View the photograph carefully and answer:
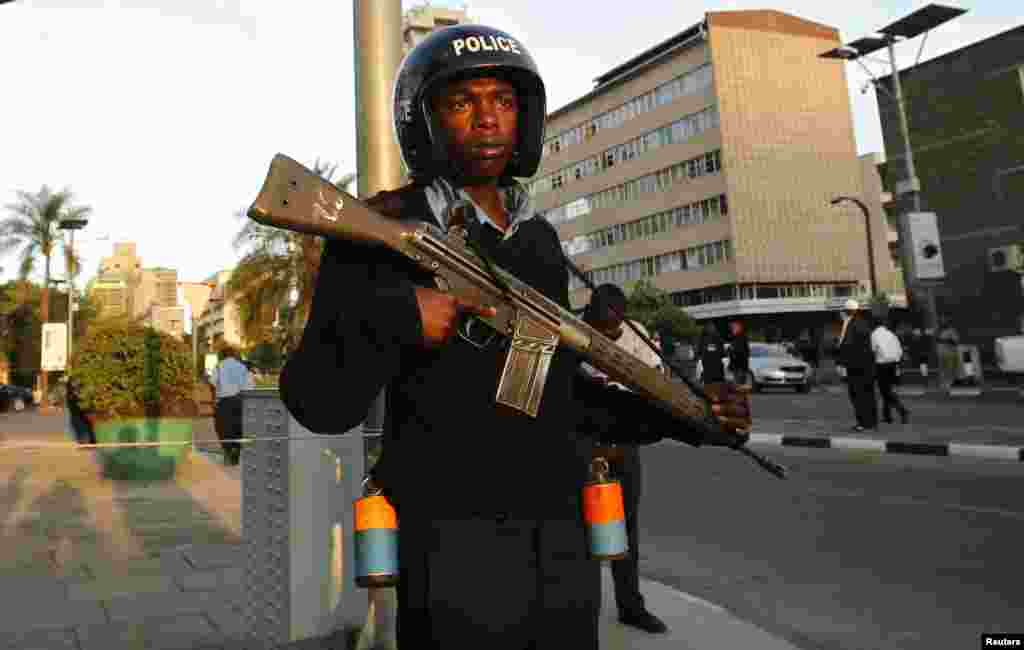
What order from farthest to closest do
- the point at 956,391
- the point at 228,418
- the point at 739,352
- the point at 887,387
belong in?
the point at 956,391 → the point at 739,352 → the point at 887,387 → the point at 228,418

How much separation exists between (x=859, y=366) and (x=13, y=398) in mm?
36651

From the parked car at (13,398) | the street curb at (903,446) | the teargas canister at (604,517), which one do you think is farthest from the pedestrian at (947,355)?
the parked car at (13,398)

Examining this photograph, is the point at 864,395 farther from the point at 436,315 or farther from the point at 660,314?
the point at 660,314

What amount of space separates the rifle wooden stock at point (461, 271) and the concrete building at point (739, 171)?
45.4 meters

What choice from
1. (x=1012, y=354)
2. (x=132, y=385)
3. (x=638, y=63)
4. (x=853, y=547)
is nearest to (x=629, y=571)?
(x=853, y=547)

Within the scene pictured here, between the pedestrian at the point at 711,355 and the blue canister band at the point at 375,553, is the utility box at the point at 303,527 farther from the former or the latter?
the pedestrian at the point at 711,355

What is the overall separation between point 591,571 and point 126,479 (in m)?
4.93

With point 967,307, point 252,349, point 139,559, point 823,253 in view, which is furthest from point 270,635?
point 823,253

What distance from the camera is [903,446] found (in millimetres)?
8156

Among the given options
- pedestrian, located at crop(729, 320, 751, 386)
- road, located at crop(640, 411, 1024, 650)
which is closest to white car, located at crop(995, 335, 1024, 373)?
pedestrian, located at crop(729, 320, 751, 386)

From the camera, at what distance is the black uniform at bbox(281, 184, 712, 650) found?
1180 millimetres

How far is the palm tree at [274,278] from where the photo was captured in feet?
98.9

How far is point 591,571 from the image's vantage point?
4.34ft

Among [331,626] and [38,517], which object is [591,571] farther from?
[38,517]
